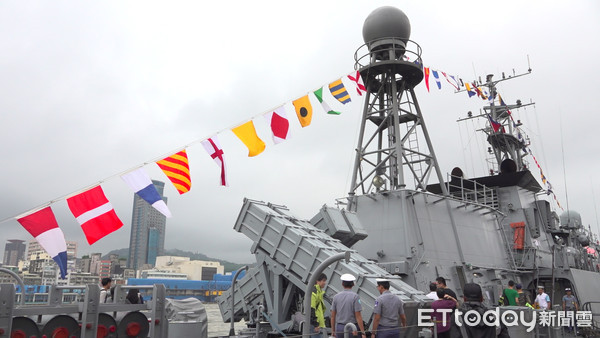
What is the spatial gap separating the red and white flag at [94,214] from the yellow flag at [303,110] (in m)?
5.90

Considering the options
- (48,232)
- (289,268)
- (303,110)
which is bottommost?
(289,268)

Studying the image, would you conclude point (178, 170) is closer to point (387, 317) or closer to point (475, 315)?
point (387, 317)

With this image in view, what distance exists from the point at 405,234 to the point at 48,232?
9.75 m

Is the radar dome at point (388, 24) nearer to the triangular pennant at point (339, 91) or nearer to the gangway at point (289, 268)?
the triangular pennant at point (339, 91)

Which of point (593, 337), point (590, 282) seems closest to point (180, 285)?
point (590, 282)

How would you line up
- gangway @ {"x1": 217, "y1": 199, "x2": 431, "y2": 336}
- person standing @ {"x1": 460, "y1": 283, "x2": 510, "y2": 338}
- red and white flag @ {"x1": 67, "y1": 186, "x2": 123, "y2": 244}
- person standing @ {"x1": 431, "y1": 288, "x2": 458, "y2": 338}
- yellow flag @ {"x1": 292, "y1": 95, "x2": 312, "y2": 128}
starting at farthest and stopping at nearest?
yellow flag @ {"x1": 292, "y1": 95, "x2": 312, "y2": 128} < gangway @ {"x1": 217, "y1": 199, "x2": 431, "y2": 336} < red and white flag @ {"x1": 67, "y1": 186, "x2": 123, "y2": 244} < person standing @ {"x1": 431, "y1": 288, "x2": 458, "y2": 338} < person standing @ {"x1": 460, "y1": 283, "x2": 510, "y2": 338}

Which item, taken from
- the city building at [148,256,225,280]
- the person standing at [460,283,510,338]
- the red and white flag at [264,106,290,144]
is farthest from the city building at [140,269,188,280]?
the person standing at [460,283,510,338]

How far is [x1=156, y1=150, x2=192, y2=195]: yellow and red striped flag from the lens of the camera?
28.9ft

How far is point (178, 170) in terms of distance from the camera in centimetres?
897

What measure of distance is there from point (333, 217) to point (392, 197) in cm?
437

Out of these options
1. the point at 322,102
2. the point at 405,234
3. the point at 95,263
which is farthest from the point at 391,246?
the point at 95,263

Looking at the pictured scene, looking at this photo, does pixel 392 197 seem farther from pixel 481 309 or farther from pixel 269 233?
pixel 481 309

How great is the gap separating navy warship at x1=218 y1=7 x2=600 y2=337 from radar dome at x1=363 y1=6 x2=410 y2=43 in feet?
0.13

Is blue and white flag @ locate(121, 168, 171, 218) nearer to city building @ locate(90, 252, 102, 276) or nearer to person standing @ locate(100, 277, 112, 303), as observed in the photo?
person standing @ locate(100, 277, 112, 303)
